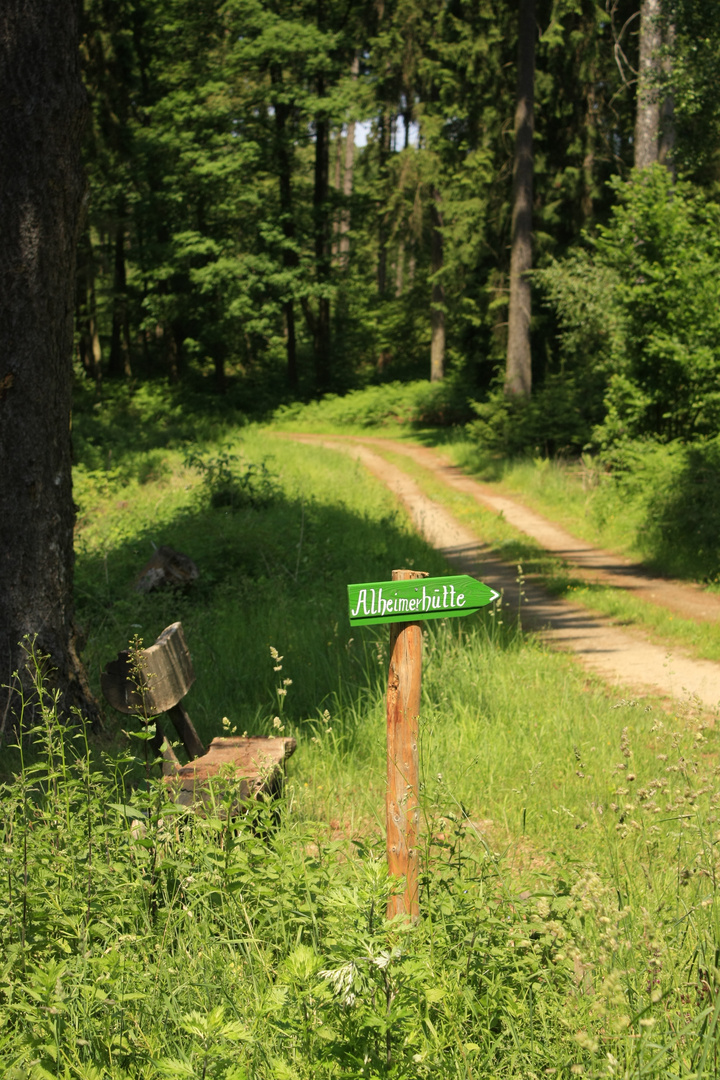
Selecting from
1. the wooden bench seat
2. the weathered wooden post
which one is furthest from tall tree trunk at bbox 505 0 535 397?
the weathered wooden post

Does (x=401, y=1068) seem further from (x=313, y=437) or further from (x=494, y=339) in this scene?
(x=313, y=437)

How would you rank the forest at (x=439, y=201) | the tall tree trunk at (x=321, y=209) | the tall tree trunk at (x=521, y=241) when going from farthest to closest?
the tall tree trunk at (x=321, y=209) < the tall tree trunk at (x=521, y=241) < the forest at (x=439, y=201)

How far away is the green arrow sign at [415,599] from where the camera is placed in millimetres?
2934

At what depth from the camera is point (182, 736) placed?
4219 millimetres

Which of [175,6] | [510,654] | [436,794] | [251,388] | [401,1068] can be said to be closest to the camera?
[401,1068]

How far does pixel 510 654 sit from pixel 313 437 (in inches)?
923

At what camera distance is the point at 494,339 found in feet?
83.6

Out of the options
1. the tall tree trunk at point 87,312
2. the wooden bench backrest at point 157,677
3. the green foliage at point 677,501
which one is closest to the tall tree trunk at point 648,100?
the green foliage at point 677,501

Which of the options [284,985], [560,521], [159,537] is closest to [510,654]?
[284,985]

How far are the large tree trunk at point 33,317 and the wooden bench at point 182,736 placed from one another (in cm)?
127

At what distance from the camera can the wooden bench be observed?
371cm

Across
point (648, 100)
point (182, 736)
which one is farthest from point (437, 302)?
point (182, 736)

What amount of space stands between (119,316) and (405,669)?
120 feet

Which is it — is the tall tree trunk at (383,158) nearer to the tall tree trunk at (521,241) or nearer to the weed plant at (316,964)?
the tall tree trunk at (521,241)
